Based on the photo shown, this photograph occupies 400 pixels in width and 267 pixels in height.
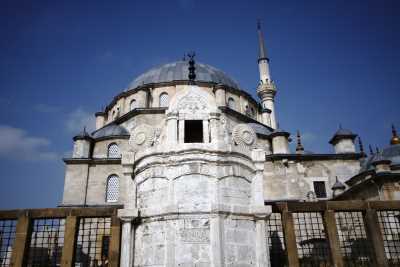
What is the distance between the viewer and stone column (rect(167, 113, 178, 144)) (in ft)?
28.1

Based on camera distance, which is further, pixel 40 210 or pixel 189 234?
pixel 40 210

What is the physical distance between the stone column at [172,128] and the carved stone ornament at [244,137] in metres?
1.56

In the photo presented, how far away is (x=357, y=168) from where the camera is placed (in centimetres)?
2483

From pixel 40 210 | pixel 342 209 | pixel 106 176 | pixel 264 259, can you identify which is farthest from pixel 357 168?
pixel 40 210

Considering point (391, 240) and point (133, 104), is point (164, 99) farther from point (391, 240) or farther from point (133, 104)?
point (391, 240)

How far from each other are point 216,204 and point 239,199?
2.59 feet

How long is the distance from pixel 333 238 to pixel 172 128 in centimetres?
567

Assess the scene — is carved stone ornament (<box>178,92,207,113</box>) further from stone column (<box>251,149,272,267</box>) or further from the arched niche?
stone column (<box>251,149,272,267</box>)

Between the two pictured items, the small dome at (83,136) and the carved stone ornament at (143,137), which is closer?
the carved stone ornament at (143,137)

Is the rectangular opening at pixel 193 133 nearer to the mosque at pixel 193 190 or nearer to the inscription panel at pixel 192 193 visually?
the mosque at pixel 193 190

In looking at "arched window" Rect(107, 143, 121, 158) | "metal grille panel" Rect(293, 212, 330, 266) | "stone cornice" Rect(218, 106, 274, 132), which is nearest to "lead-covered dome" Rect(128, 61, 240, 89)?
"stone cornice" Rect(218, 106, 274, 132)

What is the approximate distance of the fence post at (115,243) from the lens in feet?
27.9

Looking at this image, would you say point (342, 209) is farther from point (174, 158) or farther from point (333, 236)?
point (174, 158)

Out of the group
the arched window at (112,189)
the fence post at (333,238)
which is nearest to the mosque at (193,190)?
the fence post at (333,238)
